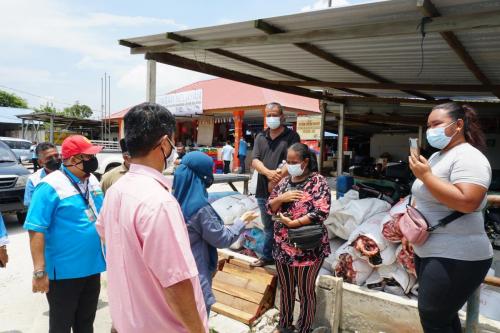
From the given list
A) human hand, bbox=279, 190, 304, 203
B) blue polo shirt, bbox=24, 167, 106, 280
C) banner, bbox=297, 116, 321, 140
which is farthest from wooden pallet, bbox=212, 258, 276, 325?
banner, bbox=297, 116, 321, 140

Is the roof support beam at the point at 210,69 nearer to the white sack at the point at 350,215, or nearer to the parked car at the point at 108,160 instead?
the white sack at the point at 350,215

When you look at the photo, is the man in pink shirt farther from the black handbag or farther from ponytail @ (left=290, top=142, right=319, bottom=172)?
ponytail @ (left=290, top=142, right=319, bottom=172)

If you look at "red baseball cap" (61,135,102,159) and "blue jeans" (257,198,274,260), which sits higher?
"red baseball cap" (61,135,102,159)

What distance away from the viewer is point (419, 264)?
2.21m

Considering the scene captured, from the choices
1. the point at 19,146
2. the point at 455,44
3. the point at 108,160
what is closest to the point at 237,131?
the point at 108,160

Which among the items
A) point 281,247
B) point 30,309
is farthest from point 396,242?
point 30,309

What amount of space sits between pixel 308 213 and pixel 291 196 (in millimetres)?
203

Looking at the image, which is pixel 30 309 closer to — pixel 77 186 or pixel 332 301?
pixel 77 186

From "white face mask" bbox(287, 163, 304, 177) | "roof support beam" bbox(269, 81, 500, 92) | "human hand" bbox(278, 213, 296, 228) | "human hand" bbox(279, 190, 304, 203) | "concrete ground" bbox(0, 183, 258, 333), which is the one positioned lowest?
"concrete ground" bbox(0, 183, 258, 333)

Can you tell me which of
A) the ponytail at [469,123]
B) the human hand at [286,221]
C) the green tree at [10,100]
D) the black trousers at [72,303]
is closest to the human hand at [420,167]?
the ponytail at [469,123]

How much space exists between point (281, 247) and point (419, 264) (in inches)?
49.8

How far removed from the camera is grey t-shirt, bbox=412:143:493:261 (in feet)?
6.35

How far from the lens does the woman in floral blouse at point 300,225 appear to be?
3084 mm

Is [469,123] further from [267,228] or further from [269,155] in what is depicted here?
[267,228]
